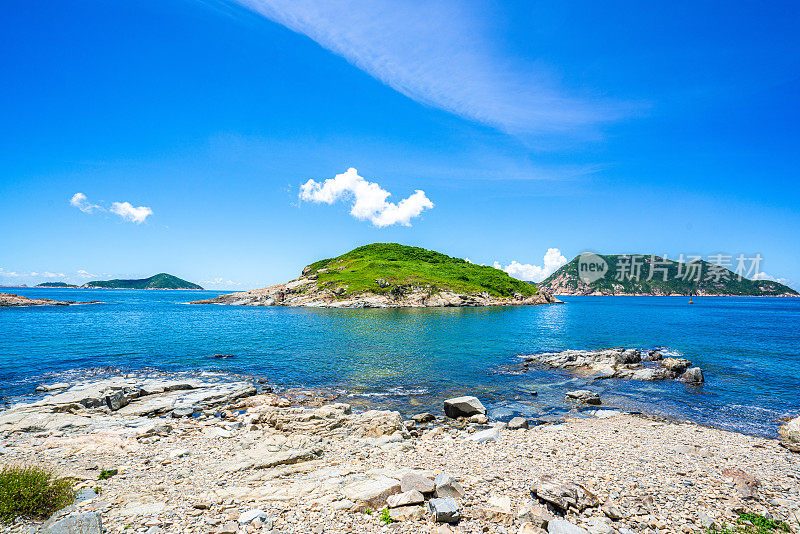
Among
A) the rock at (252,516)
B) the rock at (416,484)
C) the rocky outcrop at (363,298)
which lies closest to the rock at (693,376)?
the rock at (416,484)

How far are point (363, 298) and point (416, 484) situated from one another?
132756mm

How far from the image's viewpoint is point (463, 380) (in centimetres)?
3525

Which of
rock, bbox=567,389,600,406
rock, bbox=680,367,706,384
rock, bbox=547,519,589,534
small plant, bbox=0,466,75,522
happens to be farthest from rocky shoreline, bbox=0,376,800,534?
rock, bbox=680,367,706,384

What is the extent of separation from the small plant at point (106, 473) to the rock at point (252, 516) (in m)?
7.54

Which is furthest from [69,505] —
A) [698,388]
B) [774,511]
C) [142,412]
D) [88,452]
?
[698,388]

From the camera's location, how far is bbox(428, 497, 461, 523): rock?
10461mm

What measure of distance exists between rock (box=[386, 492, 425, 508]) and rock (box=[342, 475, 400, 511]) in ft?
0.99

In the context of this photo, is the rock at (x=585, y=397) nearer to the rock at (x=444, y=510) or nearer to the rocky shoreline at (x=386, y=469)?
the rocky shoreline at (x=386, y=469)

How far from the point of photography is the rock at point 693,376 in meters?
34.2

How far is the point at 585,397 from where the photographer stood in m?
28.9

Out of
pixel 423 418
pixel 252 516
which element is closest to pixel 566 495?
pixel 252 516

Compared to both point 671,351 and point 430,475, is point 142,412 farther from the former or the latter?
point 671,351

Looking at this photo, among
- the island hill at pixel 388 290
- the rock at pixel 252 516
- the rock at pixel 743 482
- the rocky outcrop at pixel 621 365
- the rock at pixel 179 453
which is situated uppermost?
the island hill at pixel 388 290

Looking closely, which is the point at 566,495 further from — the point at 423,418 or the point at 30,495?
the point at 30,495
